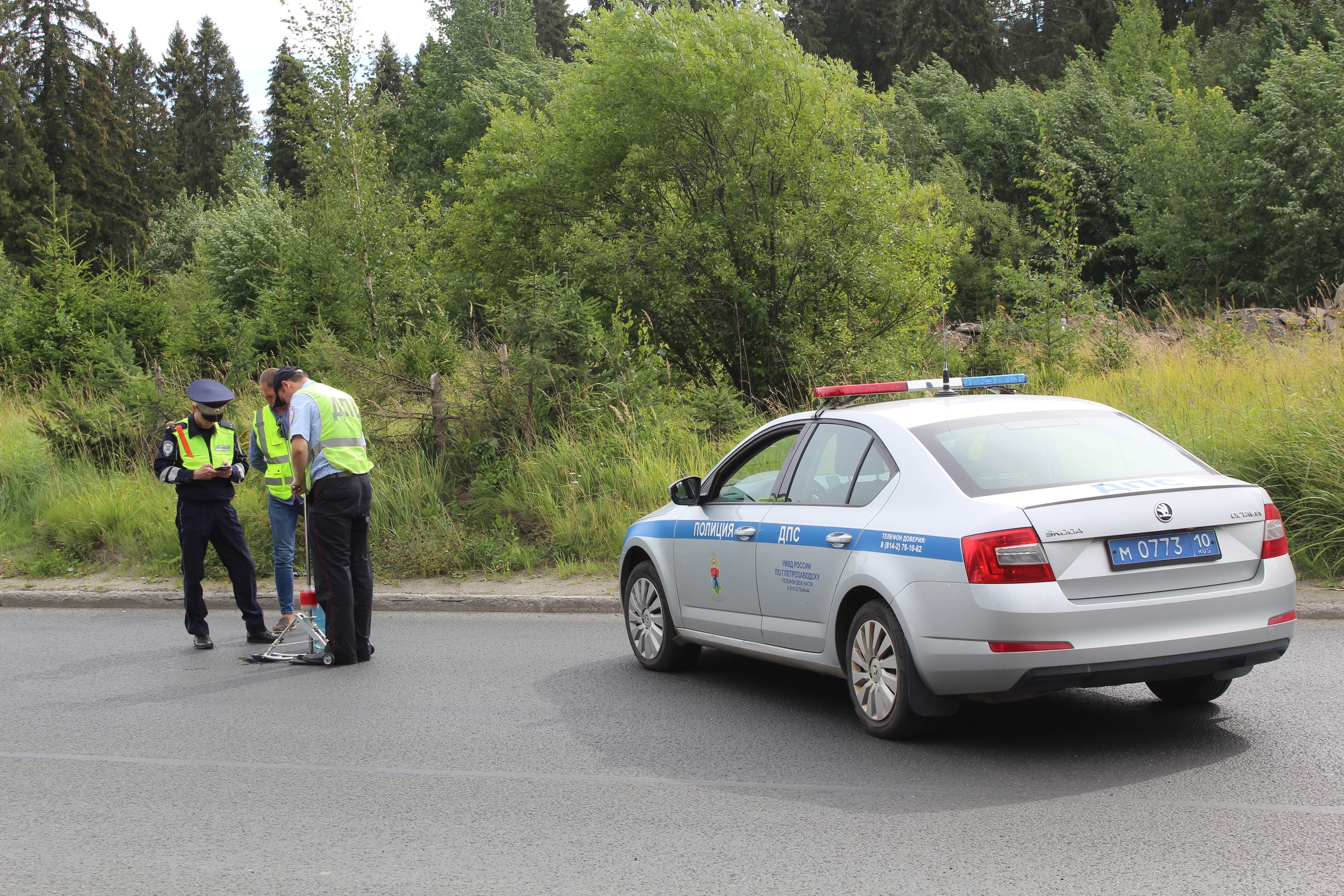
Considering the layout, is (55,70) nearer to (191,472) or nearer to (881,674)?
(191,472)

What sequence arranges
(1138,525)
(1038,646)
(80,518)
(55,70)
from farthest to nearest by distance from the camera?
(55,70)
(80,518)
(1138,525)
(1038,646)

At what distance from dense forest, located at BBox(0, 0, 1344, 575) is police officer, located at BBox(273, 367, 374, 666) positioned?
14.3ft

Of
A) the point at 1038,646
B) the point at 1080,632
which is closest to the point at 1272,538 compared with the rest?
the point at 1080,632

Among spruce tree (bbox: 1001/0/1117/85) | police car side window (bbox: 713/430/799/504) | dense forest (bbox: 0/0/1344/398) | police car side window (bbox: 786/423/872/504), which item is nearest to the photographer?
police car side window (bbox: 786/423/872/504)

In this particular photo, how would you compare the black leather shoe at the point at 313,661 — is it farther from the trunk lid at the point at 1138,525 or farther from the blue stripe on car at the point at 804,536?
the trunk lid at the point at 1138,525

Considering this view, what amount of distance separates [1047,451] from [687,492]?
2419 millimetres

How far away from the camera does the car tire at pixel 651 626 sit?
7.77 m

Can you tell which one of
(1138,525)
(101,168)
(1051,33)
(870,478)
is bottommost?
(1138,525)

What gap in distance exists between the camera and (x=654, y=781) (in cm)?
543

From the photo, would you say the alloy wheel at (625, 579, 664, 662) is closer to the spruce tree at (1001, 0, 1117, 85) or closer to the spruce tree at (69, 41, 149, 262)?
the spruce tree at (69, 41, 149, 262)

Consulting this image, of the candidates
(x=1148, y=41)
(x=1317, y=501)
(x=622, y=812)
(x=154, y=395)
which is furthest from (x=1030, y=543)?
(x=1148, y=41)

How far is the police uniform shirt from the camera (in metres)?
9.48

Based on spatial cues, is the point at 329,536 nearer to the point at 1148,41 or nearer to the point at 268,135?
the point at 1148,41

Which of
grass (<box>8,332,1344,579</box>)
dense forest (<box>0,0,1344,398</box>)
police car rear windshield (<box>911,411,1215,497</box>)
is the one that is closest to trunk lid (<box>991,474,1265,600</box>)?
police car rear windshield (<box>911,411,1215,497</box>)
